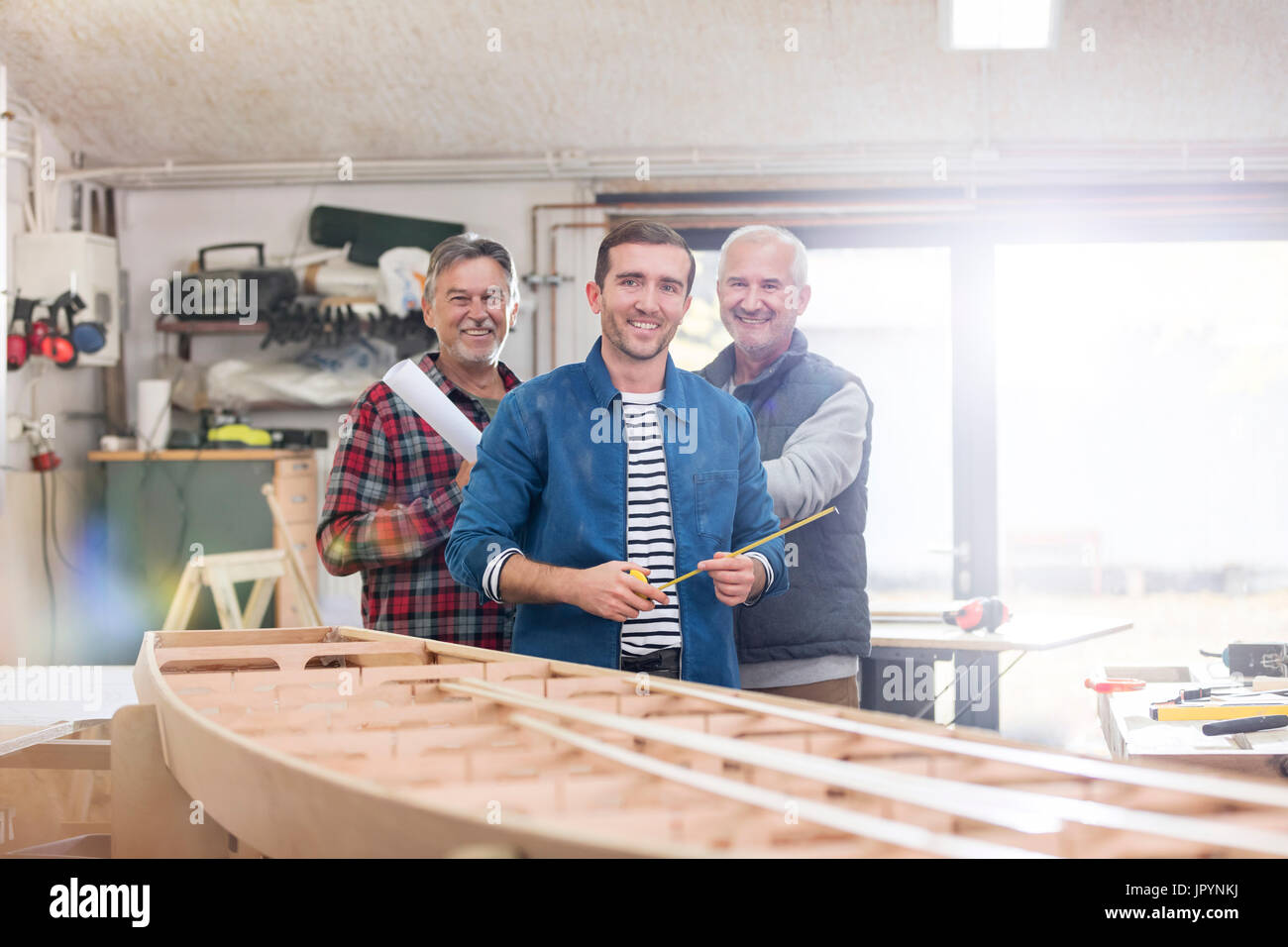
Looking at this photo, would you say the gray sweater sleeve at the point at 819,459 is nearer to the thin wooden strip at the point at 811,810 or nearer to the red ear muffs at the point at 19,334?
the thin wooden strip at the point at 811,810

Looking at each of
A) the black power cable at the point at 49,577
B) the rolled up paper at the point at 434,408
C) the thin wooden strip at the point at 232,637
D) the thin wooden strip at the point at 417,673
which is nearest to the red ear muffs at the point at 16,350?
the black power cable at the point at 49,577

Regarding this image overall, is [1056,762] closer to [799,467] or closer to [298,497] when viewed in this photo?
[799,467]

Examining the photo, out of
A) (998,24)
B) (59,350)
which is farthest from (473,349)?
(59,350)

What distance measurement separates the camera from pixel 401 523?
1.77 metres

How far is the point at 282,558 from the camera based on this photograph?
3633 millimetres

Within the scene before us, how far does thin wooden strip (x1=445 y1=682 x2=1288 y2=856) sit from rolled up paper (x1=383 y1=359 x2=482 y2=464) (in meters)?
0.79

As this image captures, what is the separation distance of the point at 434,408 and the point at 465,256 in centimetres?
30

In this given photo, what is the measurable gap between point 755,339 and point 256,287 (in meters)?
2.70

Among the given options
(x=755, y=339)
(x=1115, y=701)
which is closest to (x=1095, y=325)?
(x=1115, y=701)

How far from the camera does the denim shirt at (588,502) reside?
59.6 inches
